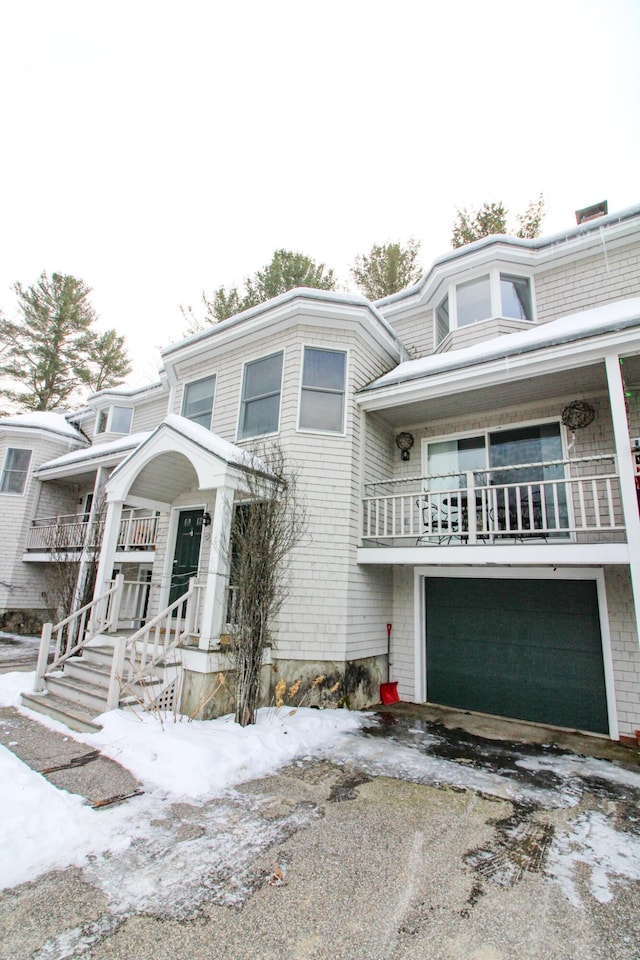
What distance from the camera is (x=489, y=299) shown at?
8938 millimetres

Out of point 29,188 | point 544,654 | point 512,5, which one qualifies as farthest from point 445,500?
point 29,188

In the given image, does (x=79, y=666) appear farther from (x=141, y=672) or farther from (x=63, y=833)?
(x=63, y=833)

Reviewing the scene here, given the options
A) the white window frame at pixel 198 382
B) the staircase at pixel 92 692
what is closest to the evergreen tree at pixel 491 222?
the white window frame at pixel 198 382

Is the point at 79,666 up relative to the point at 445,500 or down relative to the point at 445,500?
down

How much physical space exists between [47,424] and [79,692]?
12186 mm

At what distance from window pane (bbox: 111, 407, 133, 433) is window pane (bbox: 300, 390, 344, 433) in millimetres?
10118

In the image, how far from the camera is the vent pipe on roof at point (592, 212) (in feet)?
30.1

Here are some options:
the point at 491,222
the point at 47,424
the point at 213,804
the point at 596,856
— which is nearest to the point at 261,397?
the point at 213,804

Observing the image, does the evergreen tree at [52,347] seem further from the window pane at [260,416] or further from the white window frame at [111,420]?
the window pane at [260,416]

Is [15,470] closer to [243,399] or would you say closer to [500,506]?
[243,399]

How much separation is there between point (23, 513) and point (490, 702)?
48.2 feet

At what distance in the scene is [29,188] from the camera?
11.2 m

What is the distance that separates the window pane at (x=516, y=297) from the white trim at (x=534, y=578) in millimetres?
5017

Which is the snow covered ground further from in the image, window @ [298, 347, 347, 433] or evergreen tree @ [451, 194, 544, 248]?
evergreen tree @ [451, 194, 544, 248]
